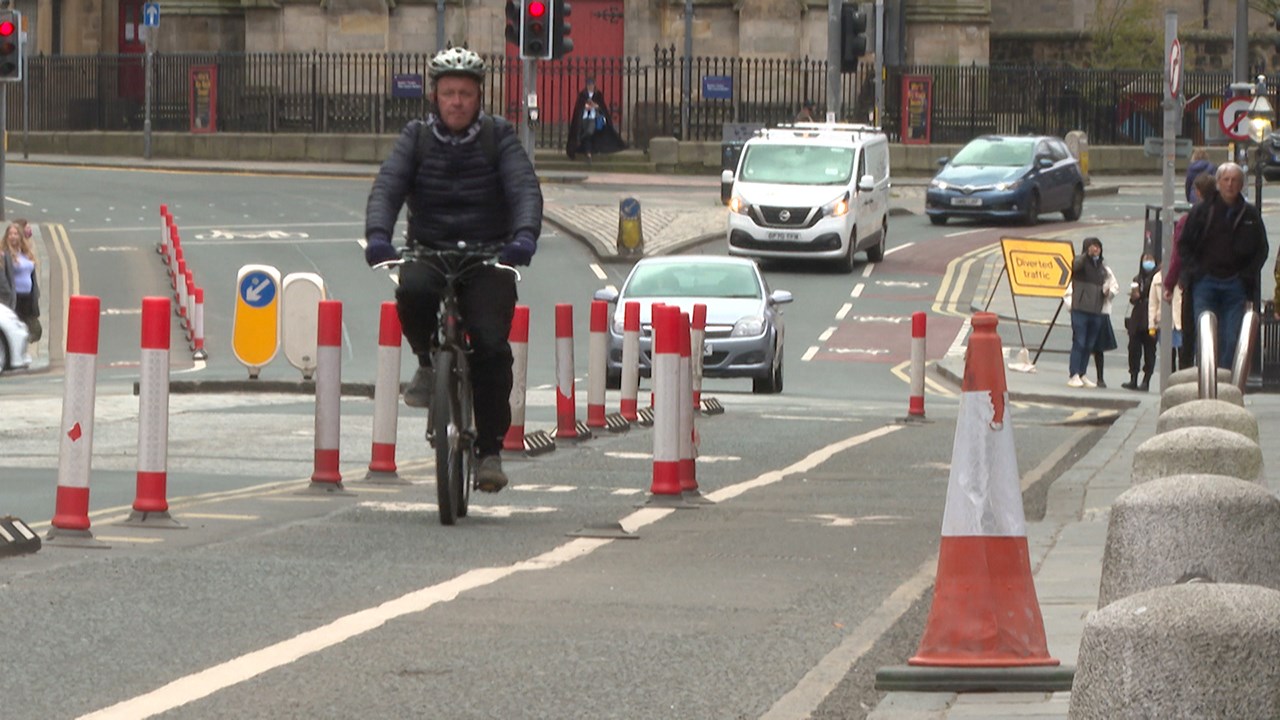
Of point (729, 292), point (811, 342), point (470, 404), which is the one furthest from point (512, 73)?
point (470, 404)

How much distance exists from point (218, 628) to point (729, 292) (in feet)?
61.8

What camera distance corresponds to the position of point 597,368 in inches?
676

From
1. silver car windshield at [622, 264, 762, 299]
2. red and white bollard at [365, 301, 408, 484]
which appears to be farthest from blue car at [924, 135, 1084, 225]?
red and white bollard at [365, 301, 408, 484]

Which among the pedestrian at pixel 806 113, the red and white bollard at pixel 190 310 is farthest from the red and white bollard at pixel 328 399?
the pedestrian at pixel 806 113

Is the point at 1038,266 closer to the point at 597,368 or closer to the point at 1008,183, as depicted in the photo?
the point at 1008,183

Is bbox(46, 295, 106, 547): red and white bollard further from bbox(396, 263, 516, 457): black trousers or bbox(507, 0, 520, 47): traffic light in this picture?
bbox(507, 0, 520, 47): traffic light

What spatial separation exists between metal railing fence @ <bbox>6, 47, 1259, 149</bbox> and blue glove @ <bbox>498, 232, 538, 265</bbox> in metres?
45.0

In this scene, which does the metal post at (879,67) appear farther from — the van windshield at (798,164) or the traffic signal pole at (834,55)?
the van windshield at (798,164)

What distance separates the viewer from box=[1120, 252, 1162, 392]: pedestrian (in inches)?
1033

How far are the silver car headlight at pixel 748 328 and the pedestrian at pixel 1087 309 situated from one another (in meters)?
3.87

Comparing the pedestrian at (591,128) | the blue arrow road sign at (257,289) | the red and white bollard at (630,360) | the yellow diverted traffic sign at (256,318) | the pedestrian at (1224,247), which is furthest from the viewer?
the pedestrian at (591,128)

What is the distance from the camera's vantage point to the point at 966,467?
6715 millimetres

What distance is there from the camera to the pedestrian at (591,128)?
53.6 metres

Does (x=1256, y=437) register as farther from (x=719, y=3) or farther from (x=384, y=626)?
(x=719, y=3)
